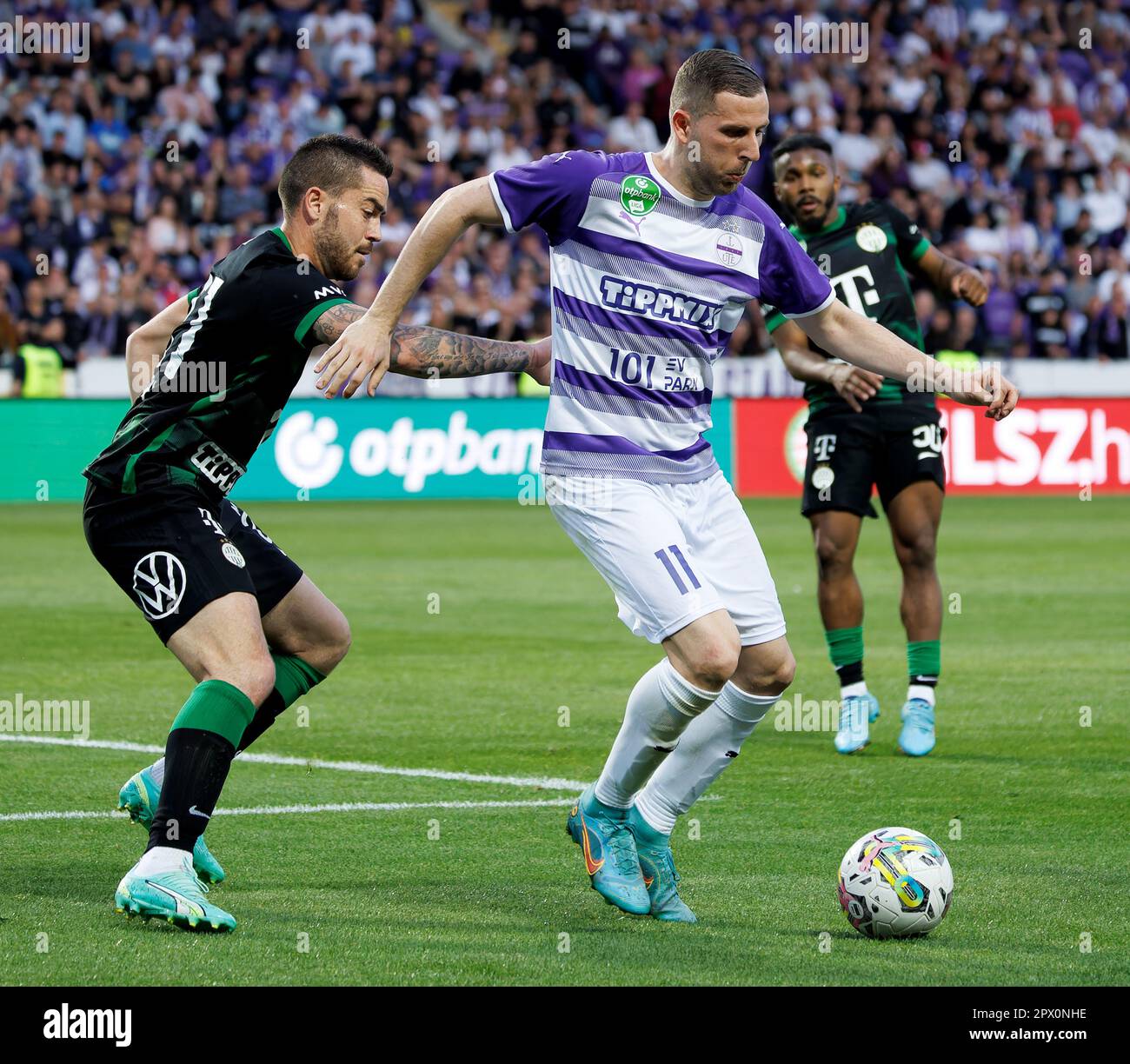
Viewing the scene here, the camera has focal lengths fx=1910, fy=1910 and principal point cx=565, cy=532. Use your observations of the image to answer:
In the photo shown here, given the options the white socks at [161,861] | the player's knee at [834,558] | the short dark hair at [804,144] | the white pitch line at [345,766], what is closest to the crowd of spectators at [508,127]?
the white pitch line at [345,766]

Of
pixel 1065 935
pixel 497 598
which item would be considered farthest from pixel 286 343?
pixel 497 598

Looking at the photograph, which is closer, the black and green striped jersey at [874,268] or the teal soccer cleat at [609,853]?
the teal soccer cleat at [609,853]

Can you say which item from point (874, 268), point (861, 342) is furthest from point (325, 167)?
point (874, 268)

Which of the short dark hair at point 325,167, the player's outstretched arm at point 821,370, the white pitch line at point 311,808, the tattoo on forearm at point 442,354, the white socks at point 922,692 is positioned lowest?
the white pitch line at point 311,808

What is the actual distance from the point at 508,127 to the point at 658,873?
74.5 feet

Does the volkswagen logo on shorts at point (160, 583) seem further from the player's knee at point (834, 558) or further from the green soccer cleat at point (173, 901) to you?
the player's knee at point (834, 558)

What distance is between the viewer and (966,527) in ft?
60.1

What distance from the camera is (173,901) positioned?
485cm

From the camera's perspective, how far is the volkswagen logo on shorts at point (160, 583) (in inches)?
203

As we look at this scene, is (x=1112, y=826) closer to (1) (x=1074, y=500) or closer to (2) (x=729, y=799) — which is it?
(2) (x=729, y=799)

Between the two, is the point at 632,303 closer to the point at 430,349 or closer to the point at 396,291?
the point at 430,349

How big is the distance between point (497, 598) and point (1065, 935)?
349 inches

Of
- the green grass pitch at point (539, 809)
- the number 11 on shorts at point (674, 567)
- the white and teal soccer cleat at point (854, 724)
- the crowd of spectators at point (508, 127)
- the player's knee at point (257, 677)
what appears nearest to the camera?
the green grass pitch at point (539, 809)

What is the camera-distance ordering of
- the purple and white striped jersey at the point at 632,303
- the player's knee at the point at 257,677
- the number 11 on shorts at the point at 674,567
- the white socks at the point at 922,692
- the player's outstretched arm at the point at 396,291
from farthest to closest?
the white socks at the point at 922,692, the purple and white striped jersey at the point at 632,303, the number 11 on shorts at the point at 674,567, the player's knee at the point at 257,677, the player's outstretched arm at the point at 396,291
